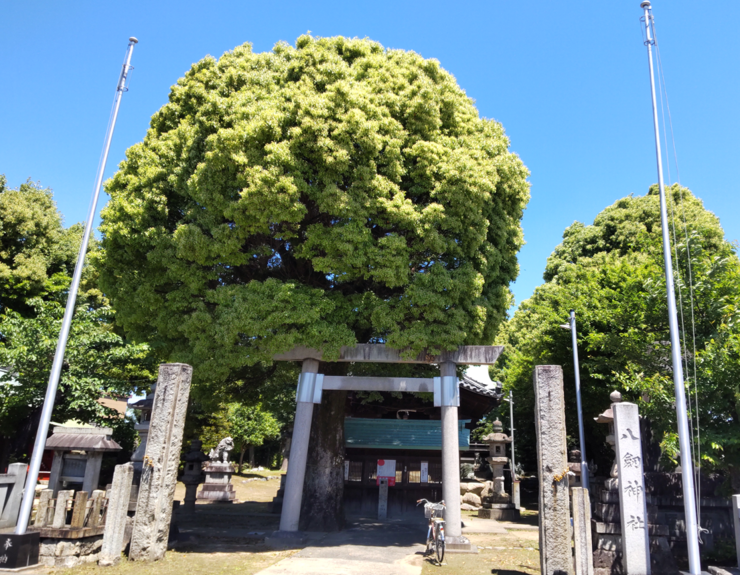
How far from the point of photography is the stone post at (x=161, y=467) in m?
Result: 9.15

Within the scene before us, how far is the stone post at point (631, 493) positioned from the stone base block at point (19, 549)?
10.2 metres

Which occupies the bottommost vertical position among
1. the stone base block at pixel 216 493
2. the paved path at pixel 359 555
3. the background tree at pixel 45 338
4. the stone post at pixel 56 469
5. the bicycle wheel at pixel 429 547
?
the stone base block at pixel 216 493

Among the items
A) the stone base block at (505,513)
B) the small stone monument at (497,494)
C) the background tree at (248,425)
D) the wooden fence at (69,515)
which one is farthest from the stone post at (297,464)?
the background tree at (248,425)

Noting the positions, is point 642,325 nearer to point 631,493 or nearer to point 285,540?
point 631,493

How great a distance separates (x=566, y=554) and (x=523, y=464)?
21.4 meters

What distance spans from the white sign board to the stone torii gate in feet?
22.4

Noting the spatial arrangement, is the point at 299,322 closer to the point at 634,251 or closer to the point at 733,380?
the point at 733,380

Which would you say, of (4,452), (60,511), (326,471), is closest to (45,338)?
(60,511)

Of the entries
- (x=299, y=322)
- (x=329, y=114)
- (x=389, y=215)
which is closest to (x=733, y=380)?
(x=389, y=215)

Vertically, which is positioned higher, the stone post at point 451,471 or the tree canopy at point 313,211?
the tree canopy at point 313,211

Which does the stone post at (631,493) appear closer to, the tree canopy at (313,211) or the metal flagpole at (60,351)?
the tree canopy at (313,211)

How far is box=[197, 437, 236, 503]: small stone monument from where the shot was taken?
22.3 m

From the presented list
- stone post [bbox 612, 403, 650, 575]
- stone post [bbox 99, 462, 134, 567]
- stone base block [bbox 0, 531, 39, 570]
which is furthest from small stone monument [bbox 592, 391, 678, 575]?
stone base block [bbox 0, 531, 39, 570]

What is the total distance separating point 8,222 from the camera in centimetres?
2014
